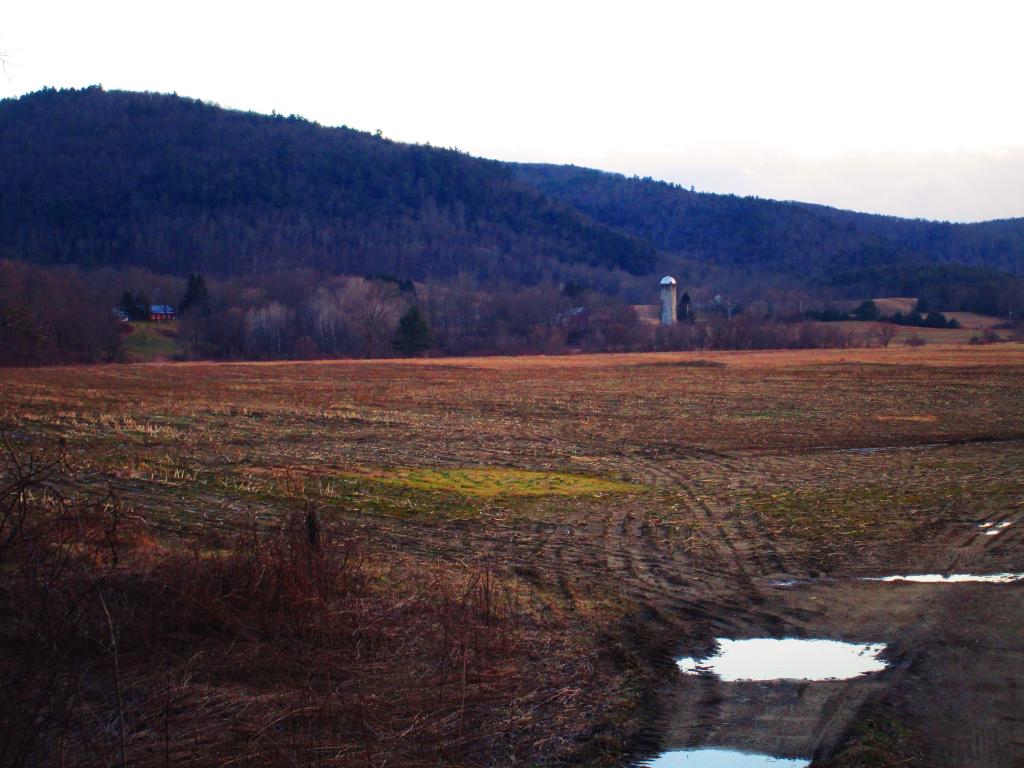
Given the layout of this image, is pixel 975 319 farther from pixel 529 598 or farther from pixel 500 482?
pixel 529 598

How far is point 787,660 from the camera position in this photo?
Result: 27.7 feet

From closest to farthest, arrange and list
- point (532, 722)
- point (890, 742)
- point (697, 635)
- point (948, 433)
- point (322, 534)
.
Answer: point (890, 742) → point (532, 722) → point (697, 635) → point (322, 534) → point (948, 433)

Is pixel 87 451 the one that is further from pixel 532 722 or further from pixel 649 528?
pixel 532 722

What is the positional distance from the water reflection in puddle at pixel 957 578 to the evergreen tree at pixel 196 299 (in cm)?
11537

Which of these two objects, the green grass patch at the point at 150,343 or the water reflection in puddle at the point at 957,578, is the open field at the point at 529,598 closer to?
the water reflection in puddle at the point at 957,578

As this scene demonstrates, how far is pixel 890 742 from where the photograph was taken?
254 inches

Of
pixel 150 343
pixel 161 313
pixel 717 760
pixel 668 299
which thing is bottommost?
pixel 150 343

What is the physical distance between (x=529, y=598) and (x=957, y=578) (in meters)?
4.96

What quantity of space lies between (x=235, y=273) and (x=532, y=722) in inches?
7699

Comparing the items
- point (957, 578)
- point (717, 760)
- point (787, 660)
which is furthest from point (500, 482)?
point (717, 760)

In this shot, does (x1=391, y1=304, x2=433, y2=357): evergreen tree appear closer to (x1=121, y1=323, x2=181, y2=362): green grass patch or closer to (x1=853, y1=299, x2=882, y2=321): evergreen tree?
(x1=121, y1=323, x2=181, y2=362): green grass patch

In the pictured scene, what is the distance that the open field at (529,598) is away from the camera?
21.5 feet

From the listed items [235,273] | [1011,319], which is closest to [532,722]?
[1011,319]

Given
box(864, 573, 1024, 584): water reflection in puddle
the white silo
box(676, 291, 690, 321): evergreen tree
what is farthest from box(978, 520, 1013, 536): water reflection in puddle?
box(676, 291, 690, 321): evergreen tree
